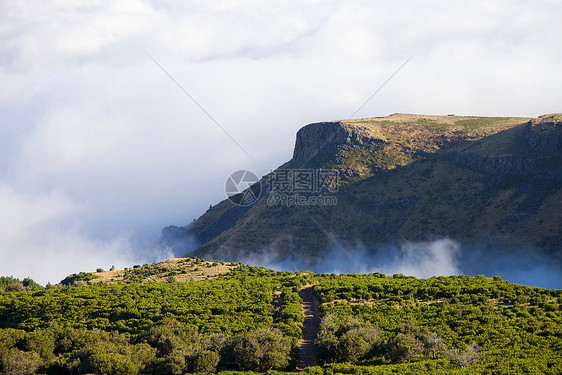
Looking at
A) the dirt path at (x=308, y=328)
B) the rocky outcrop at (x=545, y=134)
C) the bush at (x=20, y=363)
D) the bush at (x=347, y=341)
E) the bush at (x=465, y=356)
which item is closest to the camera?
the bush at (x=465, y=356)

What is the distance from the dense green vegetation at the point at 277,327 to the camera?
41.0 m

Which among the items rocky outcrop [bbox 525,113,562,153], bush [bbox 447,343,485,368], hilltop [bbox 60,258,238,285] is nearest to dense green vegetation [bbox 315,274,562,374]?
bush [bbox 447,343,485,368]

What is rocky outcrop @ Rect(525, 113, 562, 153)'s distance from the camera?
115 metres

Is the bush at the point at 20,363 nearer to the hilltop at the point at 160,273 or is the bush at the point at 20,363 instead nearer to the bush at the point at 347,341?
the bush at the point at 347,341

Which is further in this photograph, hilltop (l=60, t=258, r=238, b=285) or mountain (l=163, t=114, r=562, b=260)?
mountain (l=163, t=114, r=562, b=260)

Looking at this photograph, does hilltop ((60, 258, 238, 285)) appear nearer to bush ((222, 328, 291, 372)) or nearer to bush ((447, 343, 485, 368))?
bush ((222, 328, 291, 372))

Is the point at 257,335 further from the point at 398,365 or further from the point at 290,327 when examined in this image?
the point at 398,365

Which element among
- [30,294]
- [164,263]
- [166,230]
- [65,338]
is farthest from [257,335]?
[166,230]

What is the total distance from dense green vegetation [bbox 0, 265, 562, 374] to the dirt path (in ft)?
2.82

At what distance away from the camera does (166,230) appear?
577 ft

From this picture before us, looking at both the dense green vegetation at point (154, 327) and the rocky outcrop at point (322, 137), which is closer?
the dense green vegetation at point (154, 327)

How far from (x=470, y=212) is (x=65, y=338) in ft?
290

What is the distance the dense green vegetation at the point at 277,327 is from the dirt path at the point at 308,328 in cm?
86

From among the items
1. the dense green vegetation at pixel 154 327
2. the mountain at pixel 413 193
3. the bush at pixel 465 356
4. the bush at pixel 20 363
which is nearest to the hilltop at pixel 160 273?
the dense green vegetation at pixel 154 327
